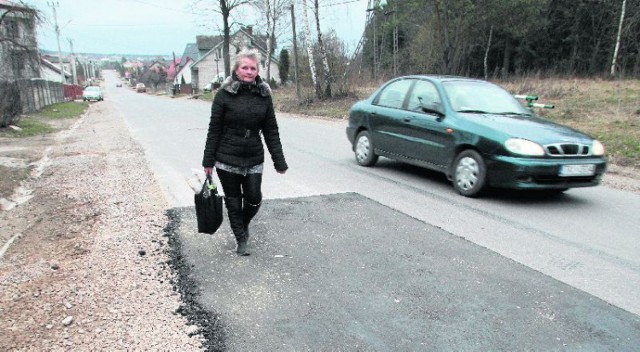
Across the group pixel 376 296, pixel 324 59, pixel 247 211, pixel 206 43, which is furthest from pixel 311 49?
pixel 206 43

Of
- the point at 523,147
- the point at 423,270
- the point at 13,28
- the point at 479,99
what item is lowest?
the point at 423,270

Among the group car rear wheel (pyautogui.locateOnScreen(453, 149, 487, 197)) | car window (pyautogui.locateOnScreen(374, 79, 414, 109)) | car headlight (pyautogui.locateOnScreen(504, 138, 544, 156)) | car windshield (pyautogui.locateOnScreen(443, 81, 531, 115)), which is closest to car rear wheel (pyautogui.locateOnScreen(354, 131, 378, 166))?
car window (pyautogui.locateOnScreen(374, 79, 414, 109))

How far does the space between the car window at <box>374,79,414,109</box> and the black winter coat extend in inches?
163

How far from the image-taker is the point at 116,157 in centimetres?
1024

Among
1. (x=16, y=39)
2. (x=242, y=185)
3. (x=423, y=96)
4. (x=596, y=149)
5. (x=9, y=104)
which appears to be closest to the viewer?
(x=242, y=185)

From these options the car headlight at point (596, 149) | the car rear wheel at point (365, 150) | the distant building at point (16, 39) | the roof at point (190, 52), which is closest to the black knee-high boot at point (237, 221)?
Result: the car rear wheel at point (365, 150)

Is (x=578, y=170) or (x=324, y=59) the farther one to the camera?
(x=324, y=59)

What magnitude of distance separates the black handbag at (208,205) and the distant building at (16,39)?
18896 millimetres

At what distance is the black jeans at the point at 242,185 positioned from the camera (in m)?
4.30

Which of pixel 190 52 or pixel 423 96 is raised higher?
pixel 190 52

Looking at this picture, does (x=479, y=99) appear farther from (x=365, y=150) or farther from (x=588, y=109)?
(x=588, y=109)

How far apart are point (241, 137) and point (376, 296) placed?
5.72 feet

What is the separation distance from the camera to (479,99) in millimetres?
7301

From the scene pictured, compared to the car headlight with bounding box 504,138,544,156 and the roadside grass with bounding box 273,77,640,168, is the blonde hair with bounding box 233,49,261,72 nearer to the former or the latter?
the car headlight with bounding box 504,138,544,156
